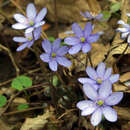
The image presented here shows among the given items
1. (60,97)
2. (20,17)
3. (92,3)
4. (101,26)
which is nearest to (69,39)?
(20,17)

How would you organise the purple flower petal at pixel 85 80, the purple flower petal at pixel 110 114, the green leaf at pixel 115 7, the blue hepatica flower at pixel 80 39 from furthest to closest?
the green leaf at pixel 115 7 → the blue hepatica flower at pixel 80 39 → the purple flower petal at pixel 85 80 → the purple flower petal at pixel 110 114

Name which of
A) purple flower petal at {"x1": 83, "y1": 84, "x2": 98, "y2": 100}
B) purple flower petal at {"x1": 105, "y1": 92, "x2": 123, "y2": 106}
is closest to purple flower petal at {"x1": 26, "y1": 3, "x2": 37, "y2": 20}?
purple flower petal at {"x1": 83, "y1": 84, "x2": 98, "y2": 100}

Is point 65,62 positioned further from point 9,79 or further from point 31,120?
point 9,79

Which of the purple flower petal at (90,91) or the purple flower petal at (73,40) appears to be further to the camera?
the purple flower petal at (73,40)

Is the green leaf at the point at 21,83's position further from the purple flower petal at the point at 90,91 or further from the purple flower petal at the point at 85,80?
the purple flower petal at the point at 90,91

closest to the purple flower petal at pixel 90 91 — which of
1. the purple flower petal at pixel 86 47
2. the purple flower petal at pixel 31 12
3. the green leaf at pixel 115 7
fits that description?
the purple flower petal at pixel 86 47

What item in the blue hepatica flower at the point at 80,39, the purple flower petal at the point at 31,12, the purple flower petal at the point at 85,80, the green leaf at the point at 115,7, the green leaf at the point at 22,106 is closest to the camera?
the purple flower petal at the point at 85,80

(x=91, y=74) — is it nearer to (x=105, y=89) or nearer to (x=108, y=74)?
(x=108, y=74)

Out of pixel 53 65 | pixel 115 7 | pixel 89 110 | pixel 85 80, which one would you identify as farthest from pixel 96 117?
pixel 115 7
